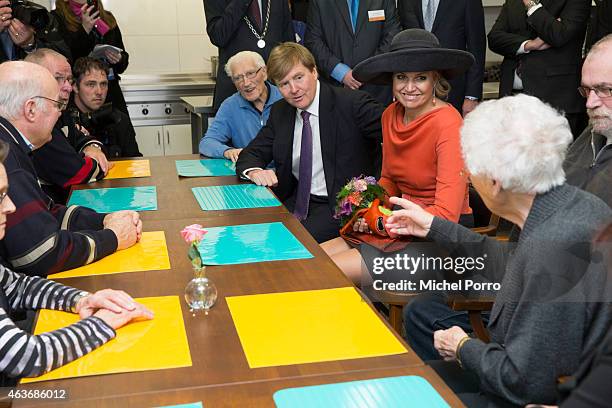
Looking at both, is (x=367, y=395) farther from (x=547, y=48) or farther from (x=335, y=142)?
(x=547, y=48)

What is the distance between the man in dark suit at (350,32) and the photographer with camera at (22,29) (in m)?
1.64

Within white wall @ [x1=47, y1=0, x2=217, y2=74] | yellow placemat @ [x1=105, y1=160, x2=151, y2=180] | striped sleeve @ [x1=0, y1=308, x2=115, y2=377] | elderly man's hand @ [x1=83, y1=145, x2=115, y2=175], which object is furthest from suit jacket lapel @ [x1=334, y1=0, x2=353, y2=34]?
striped sleeve @ [x1=0, y1=308, x2=115, y2=377]

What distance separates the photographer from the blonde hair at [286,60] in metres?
3.34

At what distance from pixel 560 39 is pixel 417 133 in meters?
1.99

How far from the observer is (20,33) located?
4199 mm

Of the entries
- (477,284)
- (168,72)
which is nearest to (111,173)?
(477,284)

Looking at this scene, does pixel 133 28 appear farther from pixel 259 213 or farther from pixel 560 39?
pixel 259 213

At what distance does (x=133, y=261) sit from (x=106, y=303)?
47 centimetres

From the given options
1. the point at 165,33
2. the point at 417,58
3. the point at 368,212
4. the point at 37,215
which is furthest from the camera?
the point at 165,33

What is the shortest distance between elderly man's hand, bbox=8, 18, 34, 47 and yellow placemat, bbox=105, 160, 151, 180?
101 cm

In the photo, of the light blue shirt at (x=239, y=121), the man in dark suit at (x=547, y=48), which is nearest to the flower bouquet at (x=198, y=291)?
the light blue shirt at (x=239, y=121)

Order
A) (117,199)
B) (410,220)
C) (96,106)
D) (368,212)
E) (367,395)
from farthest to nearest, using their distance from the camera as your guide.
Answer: (96,106) < (117,199) < (368,212) < (410,220) < (367,395)

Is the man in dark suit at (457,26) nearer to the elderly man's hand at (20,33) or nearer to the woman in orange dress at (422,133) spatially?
the woman in orange dress at (422,133)

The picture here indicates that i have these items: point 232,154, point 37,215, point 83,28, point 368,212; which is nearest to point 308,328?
point 37,215
